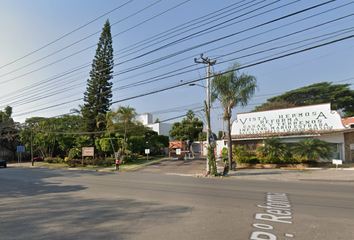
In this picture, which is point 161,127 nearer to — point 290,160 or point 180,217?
point 290,160

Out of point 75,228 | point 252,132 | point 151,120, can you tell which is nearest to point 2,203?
point 75,228

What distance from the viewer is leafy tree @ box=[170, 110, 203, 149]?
50562mm

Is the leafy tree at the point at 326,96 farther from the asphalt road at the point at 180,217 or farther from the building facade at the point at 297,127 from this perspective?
the asphalt road at the point at 180,217

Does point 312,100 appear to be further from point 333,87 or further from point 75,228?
point 75,228

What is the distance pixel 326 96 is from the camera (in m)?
45.4

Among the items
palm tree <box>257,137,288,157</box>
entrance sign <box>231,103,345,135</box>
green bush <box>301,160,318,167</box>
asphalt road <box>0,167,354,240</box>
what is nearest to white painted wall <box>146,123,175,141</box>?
entrance sign <box>231,103,345,135</box>

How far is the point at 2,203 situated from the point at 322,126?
26.6 meters

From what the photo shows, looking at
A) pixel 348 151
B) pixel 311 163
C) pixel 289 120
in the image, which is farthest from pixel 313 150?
pixel 289 120

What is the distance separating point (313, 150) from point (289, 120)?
550 cm

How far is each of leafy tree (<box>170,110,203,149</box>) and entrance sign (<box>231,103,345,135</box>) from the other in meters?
21.3

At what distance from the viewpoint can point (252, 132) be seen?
2834cm

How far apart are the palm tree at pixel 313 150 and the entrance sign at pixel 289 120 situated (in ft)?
11.7

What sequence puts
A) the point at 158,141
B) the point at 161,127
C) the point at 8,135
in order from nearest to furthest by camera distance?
the point at 8,135
the point at 158,141
the point at 161,127

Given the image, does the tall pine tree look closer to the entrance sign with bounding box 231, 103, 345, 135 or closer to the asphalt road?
the entrance sign with bounding box 231, 103, 345, 135
